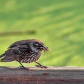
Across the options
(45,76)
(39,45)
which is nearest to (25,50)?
(39,45)

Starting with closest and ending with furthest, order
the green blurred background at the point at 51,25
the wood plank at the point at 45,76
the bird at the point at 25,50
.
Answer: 1. the wood plank at the point at 45,76
2. the bird at the point at 25,50
3. the green blurred background at the point at 51,25

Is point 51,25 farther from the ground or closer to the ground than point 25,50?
farther from the ground

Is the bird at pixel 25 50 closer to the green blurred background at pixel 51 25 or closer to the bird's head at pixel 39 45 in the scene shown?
the bird's head at pixel 39 45

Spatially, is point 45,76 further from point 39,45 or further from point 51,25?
point 51,25

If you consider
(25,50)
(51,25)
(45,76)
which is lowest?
(45,76)

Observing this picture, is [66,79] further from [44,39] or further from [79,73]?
[44,39]

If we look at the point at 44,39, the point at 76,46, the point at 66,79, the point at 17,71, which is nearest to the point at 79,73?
the point at 66,79

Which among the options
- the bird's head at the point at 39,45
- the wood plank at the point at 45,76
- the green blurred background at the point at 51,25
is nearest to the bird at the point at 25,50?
the bird's head at the point at 39,45

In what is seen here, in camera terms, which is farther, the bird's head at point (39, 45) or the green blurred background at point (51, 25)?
the green blurred background at point (51, 25)
